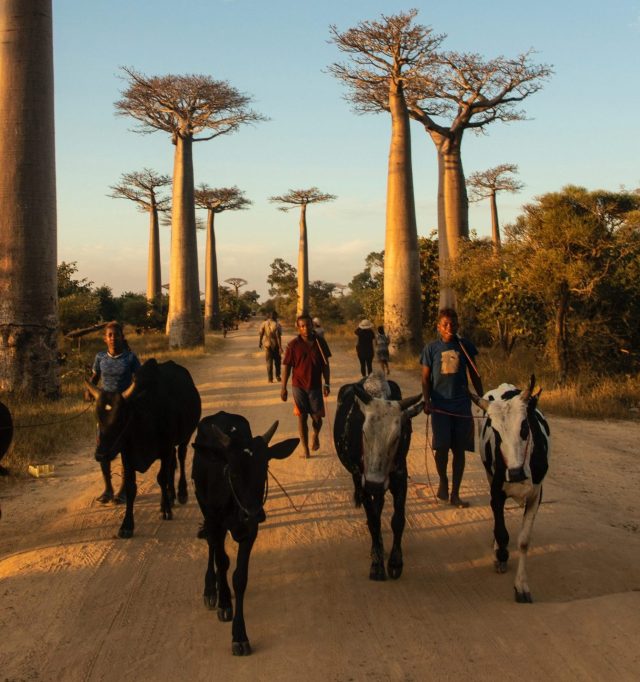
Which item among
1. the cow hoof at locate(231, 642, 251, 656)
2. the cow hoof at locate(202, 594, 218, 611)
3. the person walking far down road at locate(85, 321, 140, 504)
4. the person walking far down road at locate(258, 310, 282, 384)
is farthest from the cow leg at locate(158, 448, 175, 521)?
the person walking far down road at locate(258, 310, 282, 384)

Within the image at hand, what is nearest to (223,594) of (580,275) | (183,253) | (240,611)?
(240,611)

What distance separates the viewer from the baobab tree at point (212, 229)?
4800cm

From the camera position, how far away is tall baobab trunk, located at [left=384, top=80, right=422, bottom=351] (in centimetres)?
2167

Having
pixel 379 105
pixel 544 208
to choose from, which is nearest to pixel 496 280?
pixel 544 208

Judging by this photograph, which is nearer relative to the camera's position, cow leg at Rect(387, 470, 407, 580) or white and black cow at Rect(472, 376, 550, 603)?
white and black cow at Rect(472, 376, 550, 603)

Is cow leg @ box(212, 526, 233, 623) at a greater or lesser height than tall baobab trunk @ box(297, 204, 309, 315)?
lesser

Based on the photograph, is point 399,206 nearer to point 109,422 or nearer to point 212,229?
point 109,422

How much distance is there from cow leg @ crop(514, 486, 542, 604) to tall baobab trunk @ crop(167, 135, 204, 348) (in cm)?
2224

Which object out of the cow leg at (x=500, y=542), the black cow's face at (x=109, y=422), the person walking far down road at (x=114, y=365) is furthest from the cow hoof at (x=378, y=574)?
the person walking far down road at (x=114, y=365)

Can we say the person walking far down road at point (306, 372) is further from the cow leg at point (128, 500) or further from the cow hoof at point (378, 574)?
the cow hoof at point (378, 574)

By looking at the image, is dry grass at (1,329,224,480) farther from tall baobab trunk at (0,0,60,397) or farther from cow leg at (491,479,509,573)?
cow leg at (491,479,509,573)

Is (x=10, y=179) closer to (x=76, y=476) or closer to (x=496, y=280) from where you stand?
(x=76, y=476)

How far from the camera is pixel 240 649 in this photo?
3861mm

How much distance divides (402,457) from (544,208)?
1001 centimetres
